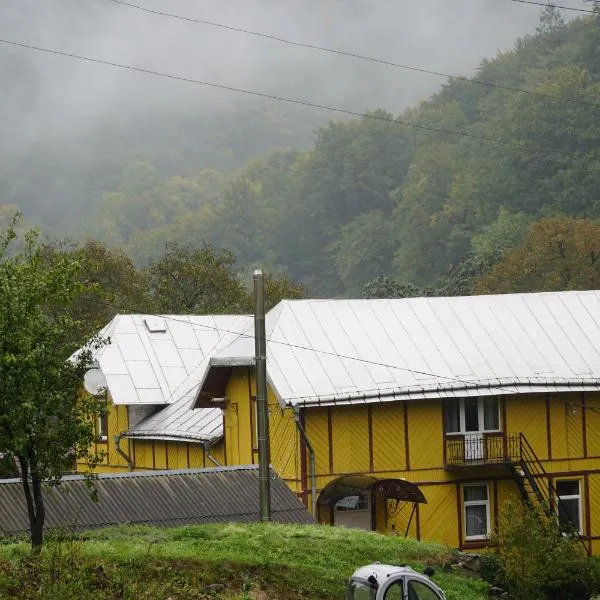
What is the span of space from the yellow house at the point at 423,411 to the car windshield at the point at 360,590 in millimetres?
14469

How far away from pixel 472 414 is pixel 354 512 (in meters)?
4.26

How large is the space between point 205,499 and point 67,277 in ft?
31.2

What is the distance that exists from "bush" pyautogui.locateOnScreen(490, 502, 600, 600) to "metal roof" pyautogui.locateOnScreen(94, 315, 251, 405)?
17.9 m

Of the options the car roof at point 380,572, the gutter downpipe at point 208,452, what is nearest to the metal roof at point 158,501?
the gutter downpipe at point 208,452

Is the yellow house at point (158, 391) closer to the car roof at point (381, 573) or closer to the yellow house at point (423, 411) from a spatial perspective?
the yellow house at point (423, 411)

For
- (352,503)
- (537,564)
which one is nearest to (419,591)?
(537,564)

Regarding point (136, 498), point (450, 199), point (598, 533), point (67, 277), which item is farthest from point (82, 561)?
point (450, 199)

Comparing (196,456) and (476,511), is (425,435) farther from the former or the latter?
(196,456)

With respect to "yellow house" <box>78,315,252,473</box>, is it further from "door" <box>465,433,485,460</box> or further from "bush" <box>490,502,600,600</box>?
"bush" <box>490,502,600,600</box>

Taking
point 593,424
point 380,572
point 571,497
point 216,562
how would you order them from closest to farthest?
point 380,572 < point 216,562 < point 571,497 < point 593,424

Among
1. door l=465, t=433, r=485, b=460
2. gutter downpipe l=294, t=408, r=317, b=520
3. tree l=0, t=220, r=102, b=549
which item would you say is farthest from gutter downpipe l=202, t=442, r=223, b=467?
tree l=0, t=220, r=102, b=549

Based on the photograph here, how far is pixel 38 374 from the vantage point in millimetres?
19734

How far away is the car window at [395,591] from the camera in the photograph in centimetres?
1816

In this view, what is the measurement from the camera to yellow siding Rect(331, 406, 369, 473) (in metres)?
34.7
